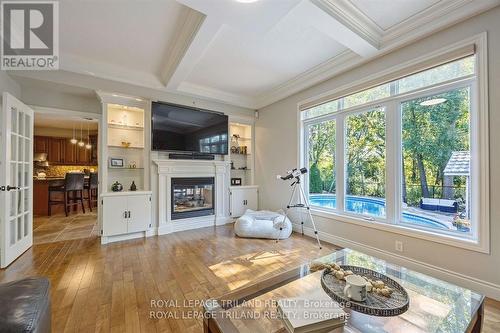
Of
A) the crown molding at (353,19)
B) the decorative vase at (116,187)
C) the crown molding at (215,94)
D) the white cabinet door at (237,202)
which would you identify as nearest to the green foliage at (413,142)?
the crown molding at (353,19)

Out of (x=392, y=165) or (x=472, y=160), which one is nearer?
(x=472, y=160)

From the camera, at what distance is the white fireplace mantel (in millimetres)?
3707

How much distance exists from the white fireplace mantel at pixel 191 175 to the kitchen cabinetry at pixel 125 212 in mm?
245

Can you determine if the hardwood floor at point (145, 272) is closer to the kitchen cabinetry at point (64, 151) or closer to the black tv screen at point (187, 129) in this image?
the black tv screen at point (187, 129)

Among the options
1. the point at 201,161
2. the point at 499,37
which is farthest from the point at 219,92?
the point at 499,37

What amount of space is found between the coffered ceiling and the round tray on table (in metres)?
2.11

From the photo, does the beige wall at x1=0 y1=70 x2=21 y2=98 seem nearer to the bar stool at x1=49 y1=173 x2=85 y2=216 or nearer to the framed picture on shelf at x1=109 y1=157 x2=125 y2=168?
the framed picture on shelf at x1=109 y1=157 x2=125 y2=168

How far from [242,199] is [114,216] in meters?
2.35

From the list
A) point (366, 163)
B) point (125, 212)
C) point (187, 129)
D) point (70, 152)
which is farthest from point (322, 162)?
point (70, 152)

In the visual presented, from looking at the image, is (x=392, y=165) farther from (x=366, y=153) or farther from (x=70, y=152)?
(x=70, y=152)

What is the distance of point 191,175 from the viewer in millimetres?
4070

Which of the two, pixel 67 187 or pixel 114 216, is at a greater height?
pixel 67 187

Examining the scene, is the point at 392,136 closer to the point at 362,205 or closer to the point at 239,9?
the point at 362,205

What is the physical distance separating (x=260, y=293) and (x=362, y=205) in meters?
2.30
